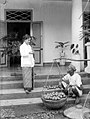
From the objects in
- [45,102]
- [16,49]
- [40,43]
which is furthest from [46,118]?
[40,43]

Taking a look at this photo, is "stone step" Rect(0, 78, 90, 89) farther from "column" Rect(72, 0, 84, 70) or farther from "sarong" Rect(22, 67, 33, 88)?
"column" Rect(72, 0, 84, 70)

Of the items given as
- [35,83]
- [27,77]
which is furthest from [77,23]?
[27,77]

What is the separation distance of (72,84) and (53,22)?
15.6 feet

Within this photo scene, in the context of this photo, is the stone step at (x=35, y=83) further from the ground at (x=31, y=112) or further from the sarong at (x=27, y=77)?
the ground at (x=31, y=112)

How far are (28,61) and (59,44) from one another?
13.6ft

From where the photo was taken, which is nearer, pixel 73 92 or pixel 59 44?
pixel 73 92

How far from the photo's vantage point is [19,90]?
18.7 feet

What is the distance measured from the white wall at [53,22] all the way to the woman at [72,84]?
412 centimetres

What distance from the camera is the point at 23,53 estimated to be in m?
5.43

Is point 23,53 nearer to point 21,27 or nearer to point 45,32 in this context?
point 45,32

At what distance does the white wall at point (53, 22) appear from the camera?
9.21 metres

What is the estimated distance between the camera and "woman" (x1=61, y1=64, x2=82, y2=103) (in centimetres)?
510

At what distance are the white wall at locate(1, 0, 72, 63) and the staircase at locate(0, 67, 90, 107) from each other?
9.86ft

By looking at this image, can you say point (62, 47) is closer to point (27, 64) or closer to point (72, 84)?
point (27, 64)
